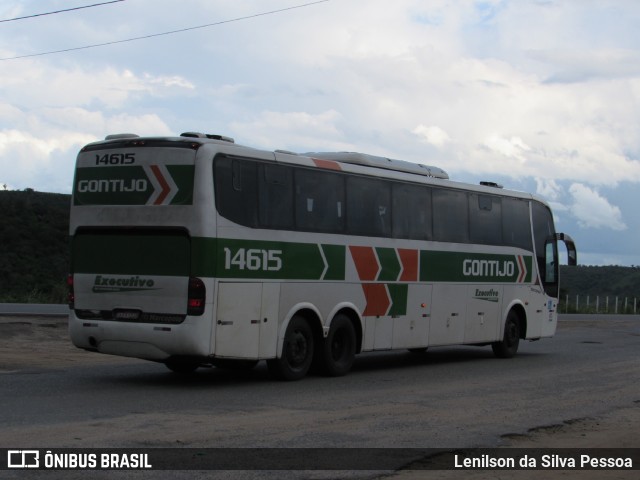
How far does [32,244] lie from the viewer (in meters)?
69.9

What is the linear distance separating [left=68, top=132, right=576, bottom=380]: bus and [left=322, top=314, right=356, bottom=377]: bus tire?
2 centimetres

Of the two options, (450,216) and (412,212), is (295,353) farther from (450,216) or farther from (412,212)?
(450,216)

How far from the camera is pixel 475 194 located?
2036cm

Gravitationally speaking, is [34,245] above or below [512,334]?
above

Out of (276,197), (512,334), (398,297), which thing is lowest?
(512,334)

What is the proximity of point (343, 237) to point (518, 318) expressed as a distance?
6.78m

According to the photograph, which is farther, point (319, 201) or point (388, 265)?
point (388, 265)

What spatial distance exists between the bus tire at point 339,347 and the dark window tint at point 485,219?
432cm

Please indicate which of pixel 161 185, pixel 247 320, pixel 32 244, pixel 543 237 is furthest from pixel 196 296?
pixel 32 244

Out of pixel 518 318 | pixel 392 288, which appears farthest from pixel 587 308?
pixel 392 288

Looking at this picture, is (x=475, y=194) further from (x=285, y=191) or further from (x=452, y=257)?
(x=285, y=191)

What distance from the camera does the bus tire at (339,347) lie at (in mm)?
16281

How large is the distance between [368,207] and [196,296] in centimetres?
441

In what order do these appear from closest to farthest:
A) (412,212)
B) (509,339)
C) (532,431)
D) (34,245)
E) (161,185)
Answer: (532,431) < (161,185) < (412,212) < (509,339) < (34,245)
